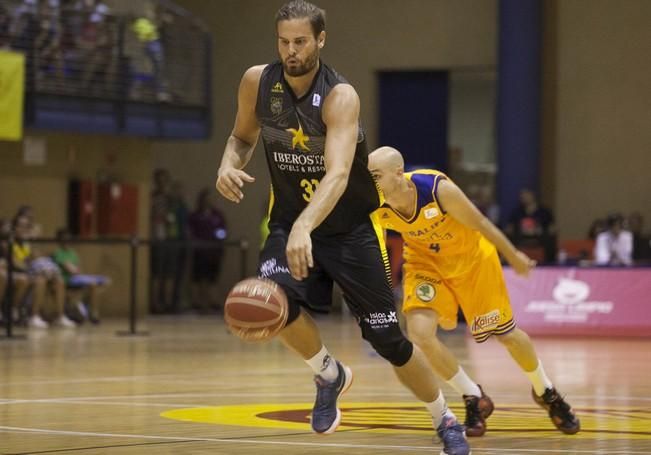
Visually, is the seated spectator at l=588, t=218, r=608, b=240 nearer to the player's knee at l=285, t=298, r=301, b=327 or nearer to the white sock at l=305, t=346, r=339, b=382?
the white sock at l=305, t=346, r=339, b=382

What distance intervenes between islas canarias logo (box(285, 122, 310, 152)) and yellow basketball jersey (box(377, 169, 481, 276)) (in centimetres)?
166

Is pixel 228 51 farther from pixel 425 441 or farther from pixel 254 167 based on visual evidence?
pixel 425 441

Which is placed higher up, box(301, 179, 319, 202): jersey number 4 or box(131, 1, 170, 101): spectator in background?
box(131, 1, 170, 101): spectator in background

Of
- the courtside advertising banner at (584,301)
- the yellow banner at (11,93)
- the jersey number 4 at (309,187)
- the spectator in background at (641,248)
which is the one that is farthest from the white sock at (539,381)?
the spectator in background at (641,248)

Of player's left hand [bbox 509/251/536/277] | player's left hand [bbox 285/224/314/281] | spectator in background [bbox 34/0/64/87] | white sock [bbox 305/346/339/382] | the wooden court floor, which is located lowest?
the wooden court floor

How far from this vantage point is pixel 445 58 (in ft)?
87.5

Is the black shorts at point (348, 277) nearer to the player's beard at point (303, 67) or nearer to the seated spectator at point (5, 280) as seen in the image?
the player's beard at point (303, 67)

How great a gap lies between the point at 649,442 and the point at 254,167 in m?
20.7

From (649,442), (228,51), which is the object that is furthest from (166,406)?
(228,51)

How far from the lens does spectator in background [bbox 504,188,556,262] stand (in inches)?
802

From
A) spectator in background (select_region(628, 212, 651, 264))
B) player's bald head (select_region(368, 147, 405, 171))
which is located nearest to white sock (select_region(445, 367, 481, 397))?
player's bald head (select_region(368, 147, 405, 171))

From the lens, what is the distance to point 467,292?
26.0ft

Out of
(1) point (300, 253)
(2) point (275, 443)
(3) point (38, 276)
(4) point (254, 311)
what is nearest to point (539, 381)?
(2) point (275, 443)

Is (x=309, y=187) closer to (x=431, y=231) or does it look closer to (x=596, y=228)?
(x=431, y=231)
